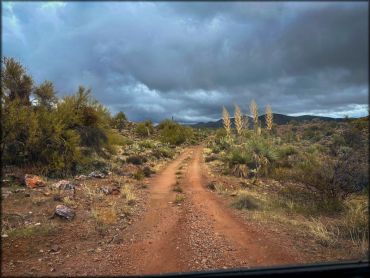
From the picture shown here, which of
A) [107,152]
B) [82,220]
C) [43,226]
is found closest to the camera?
[43,226]

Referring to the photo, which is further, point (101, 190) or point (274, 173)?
point (274, 173)

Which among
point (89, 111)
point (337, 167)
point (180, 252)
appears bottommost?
point (180, 252)

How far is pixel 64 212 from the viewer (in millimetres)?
9469

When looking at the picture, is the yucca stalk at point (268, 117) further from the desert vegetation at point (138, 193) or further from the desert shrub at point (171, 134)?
the desert shrub at point (171, 134)

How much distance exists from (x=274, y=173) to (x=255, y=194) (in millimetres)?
3885

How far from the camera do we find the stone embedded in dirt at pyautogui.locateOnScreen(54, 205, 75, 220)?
30.8 ft

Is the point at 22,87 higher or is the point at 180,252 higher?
the point at 22,87

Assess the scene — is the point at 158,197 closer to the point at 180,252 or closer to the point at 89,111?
the point at 180,252

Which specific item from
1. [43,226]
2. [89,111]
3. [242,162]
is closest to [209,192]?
[242,162]

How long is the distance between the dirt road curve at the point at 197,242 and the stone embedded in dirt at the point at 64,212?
1.63 meters

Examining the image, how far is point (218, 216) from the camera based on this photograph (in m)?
10.2

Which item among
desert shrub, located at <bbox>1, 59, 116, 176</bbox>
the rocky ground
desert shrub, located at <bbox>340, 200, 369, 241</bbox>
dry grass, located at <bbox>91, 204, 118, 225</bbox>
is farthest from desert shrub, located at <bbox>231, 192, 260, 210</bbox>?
desert shrub, located at <bbox>1, 59, 116, 176</bbox>

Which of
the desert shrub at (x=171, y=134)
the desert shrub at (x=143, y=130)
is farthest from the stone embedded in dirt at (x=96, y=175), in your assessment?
the desert shrub at (x=143, y=130)

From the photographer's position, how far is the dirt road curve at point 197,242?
668 cm
